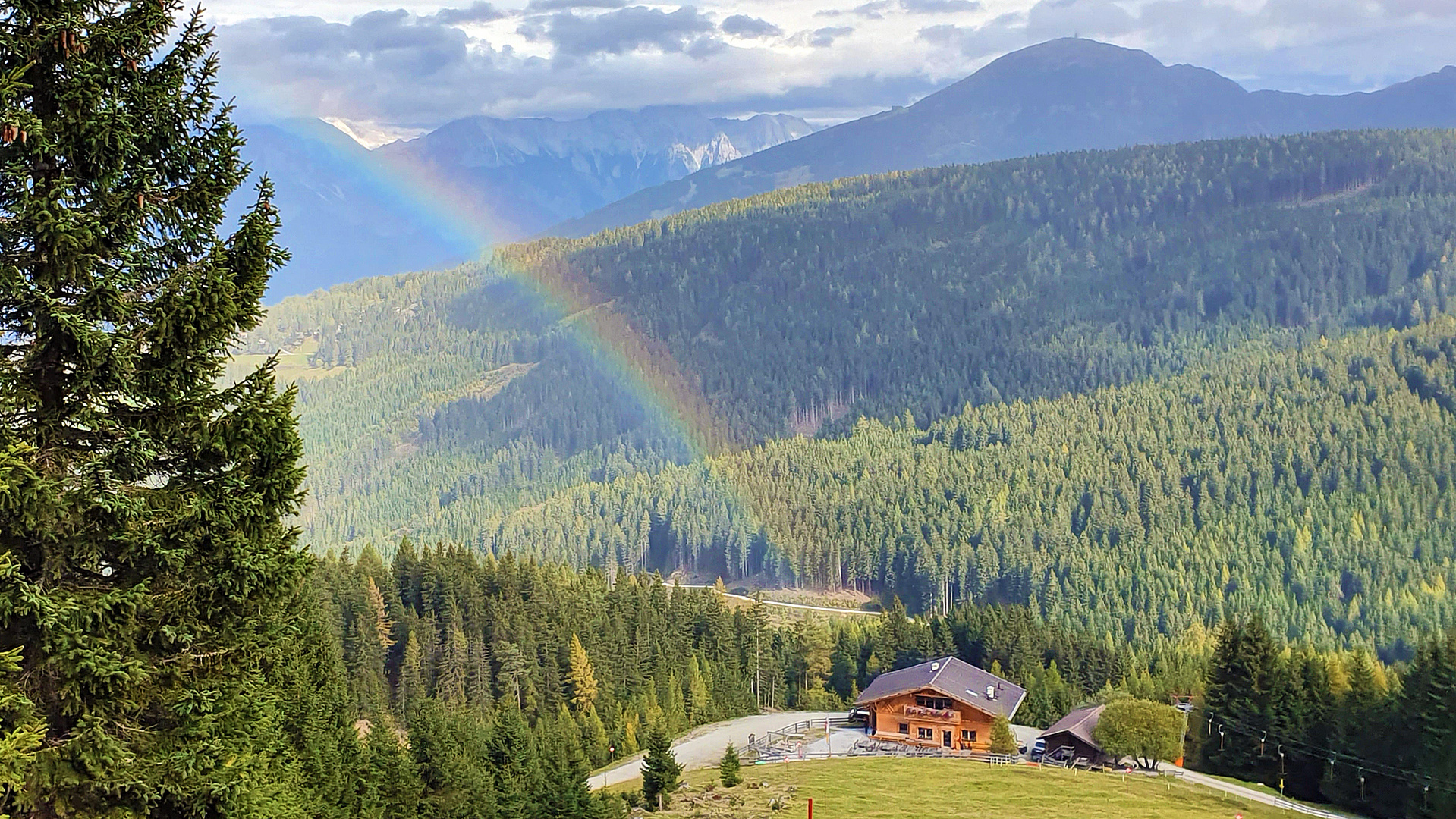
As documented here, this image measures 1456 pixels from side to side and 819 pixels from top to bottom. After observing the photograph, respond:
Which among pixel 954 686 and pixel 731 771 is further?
pixel 954 686

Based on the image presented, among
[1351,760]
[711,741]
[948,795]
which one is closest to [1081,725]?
[1351,760]

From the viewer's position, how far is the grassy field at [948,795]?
6116 cm

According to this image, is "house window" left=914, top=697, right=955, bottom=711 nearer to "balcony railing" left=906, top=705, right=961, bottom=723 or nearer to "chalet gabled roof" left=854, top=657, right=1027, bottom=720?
"balcony railing" left=906, top=705, right=961, bottom=723

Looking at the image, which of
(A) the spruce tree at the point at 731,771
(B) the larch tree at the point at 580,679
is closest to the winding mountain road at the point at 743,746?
(A) the spruce tree at the point at 731,771

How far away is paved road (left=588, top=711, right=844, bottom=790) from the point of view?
8219cm

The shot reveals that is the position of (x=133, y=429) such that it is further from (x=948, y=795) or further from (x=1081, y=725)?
(x=1081, y=725)

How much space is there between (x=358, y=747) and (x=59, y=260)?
34.7 meters

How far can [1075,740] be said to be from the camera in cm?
8750

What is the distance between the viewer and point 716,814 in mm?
61594

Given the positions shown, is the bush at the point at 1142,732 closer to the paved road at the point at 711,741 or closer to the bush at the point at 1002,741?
the bush at the point at 1002,741

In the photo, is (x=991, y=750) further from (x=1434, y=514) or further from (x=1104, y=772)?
(x=1434, y=514)

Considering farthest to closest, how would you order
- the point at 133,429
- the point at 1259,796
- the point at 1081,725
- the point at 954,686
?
the point at 954,686 → the point at 1081,725 → the point at 1259,796 → the point at 133,429

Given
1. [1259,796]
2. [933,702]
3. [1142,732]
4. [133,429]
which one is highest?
[133,429]

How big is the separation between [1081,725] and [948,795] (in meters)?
25.2
